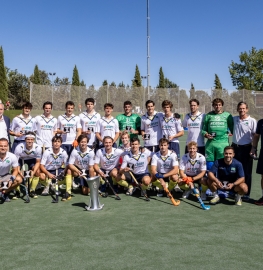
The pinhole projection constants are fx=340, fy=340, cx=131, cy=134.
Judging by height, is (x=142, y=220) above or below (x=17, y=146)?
below

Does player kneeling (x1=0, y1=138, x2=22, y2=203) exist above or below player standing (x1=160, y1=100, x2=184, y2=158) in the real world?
below

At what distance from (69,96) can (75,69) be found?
948 inches

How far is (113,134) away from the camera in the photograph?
20.1 feet

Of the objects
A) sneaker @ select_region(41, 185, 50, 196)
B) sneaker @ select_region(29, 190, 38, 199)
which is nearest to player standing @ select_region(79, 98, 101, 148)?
sneaker @ select_region(41, 185, 50, 196)

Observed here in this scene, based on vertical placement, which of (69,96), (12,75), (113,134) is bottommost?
(113,134)

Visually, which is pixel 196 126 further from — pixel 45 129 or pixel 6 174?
pixel 6 174

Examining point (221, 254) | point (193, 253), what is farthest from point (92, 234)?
point (221, 254)

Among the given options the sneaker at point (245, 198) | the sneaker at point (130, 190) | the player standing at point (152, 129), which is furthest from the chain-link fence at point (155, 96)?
the sneaker at point (245, 198)

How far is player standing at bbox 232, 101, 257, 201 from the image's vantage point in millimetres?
5094

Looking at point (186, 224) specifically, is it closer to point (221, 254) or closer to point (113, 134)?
point (221, 254)

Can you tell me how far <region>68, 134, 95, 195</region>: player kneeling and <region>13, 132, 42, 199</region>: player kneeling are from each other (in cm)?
55

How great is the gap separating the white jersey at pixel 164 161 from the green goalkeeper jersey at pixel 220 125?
0.71 m

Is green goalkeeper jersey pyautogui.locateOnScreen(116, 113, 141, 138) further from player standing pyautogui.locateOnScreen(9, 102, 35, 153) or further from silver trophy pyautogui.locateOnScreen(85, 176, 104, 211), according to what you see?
silver trophy pyautogui.locateOnScreen(85, 176, 104, 211)

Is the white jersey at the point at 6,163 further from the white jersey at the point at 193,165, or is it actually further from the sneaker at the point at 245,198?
the sneaker at the point at 245,198
